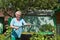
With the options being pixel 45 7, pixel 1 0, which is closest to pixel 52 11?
pixel 45 7

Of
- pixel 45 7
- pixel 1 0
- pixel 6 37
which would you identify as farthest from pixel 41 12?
pixel 6 37

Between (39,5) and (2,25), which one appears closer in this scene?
(39,5)

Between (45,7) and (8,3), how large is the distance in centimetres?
190

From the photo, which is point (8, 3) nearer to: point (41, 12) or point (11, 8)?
point (11, 8)

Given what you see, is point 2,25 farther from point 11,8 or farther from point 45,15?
point 45,15

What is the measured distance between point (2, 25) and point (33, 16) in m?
3.38

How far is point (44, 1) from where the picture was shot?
12.0 metres

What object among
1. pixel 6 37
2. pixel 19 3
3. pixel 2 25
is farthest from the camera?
pixel 2 25

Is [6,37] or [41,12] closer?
[6,37]

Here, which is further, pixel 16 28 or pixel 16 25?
pixel 16 25

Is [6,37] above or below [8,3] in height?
below

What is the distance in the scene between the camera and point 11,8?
12.3 m

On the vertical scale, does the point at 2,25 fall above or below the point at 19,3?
below

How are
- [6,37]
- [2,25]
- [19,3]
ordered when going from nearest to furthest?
[6,37] < [19,3] < [2,25]
